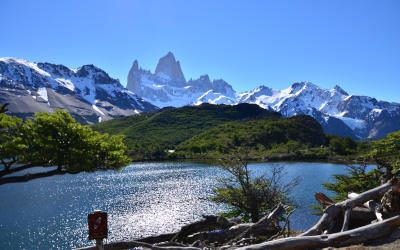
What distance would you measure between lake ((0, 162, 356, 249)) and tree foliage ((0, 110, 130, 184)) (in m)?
23.5

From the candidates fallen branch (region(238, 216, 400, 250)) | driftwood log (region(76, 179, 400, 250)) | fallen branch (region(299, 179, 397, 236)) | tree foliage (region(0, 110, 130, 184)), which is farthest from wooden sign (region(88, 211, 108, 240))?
tree foliage (region(0, 110, 130, 184))

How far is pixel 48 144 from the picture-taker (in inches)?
798

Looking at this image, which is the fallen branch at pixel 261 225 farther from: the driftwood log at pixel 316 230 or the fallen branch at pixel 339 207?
the fallen branch at pixel 339 207

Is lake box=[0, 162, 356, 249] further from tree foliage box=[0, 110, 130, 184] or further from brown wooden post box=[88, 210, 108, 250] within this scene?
brown wooden post box=[88, 210, 108, 250]

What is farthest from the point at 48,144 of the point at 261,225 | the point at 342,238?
the point at 342,238

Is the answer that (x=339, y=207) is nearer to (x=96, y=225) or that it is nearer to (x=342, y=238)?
(x=342, y=238)

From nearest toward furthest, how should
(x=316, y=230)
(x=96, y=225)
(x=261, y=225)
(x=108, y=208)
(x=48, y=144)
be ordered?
(x=96, y=225), (x=316, y=230), (x=261, y=225), (x=48, y=144), (x=108, y=208)

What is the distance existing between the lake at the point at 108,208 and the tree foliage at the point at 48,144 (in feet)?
77.0

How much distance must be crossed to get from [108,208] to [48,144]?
55.5 metres

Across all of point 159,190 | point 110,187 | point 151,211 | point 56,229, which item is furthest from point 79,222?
point 110,187

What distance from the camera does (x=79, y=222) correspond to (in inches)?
2418

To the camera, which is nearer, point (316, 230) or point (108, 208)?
point (316, 230)

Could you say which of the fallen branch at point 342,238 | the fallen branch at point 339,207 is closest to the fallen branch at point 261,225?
the fallen branch at point 339,207

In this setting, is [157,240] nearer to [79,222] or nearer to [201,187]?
[79,222]
